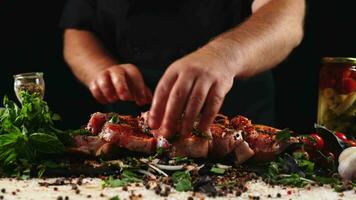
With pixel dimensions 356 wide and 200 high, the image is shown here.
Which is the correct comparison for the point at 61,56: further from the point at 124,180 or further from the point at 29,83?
the point at 124,180

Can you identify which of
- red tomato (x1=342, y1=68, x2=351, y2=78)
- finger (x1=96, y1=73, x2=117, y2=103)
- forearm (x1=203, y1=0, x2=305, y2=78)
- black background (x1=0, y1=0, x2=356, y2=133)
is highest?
forearm (x1=203, y1=0, x2=305, y2=78)

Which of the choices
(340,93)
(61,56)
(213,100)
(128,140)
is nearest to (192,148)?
(128,140)

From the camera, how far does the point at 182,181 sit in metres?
1.72

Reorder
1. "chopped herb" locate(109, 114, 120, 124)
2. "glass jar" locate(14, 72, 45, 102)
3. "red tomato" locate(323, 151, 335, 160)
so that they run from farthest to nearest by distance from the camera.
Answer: "glass jar" locate(14, 72, 45, 102) → "chopped herb" locate(109, 114, 120, 124) → "red tomato" locate(323, 151, 335, 160)

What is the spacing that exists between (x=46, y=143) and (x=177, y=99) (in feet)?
1.63

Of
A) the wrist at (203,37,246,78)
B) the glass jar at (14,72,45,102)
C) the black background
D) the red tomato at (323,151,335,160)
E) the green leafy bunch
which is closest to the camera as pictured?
the wrist at (203,37,246,78)

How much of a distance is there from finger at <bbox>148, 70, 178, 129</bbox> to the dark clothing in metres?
1.55

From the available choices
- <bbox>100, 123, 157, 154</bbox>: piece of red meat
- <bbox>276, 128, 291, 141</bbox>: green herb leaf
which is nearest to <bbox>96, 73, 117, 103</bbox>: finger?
<bbox>100, 123, 157, 154</bbox>: piece of red meat

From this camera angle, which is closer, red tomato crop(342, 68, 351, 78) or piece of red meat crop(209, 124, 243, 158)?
piece of red meat crop(209, 124, 243, 158)

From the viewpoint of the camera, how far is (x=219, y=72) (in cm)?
173

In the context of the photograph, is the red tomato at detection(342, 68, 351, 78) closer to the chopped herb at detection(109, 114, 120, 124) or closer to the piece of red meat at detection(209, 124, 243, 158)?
the piece of red meat at detection(209, 124, 243, 158)

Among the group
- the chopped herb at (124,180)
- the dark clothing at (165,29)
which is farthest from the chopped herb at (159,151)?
the dark clothing at (165,29)

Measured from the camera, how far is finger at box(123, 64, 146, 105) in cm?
190

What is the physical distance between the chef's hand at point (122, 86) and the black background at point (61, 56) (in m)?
2.26
